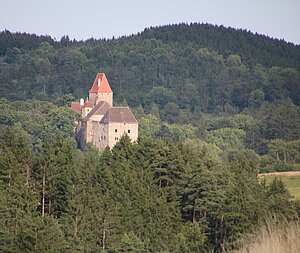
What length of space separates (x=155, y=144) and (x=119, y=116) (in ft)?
123

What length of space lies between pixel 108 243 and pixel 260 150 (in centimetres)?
5756

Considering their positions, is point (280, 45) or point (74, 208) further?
point (280, 45)

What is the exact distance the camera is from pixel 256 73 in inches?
5384

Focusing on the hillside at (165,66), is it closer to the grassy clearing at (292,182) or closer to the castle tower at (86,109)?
the castle tower at (86,109)

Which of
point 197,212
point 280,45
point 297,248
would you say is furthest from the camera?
point 280,45

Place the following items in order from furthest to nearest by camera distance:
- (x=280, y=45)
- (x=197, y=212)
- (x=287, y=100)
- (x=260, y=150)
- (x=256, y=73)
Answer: (x=280, y=45) < (x=256, y=73) < (x=287, y=100) < (x=260, y=150) < (x=197, y=212)

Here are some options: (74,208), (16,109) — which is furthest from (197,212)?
(16,109)

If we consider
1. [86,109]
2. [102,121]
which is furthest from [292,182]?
[86,109]

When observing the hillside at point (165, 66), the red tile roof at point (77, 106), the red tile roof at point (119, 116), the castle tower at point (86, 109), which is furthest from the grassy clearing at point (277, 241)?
the hillside at point (165, 66)

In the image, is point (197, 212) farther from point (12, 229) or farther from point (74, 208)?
point (12, 229)

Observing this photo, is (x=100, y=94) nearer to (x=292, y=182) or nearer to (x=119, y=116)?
(x=119, y=116)

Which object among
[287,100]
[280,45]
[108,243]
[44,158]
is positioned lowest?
[108,243]

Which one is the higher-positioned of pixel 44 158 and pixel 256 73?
pixel 256 73

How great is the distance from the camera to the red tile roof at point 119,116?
7919 cm
